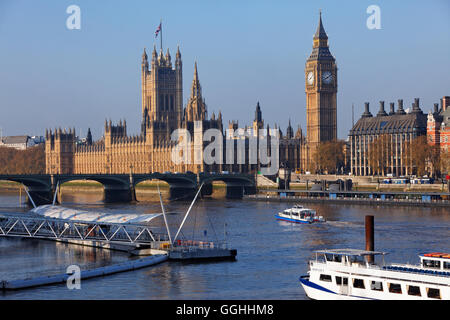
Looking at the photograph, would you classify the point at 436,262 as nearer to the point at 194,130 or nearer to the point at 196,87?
the point at 194,130

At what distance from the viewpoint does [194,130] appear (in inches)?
5187

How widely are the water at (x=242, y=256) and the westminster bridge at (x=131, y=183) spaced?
86.3 feet

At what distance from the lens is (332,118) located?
5231 inches

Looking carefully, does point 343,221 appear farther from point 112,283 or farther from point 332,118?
point 332,118

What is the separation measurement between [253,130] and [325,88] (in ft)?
45.0

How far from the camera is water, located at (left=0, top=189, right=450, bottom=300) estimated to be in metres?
33.5

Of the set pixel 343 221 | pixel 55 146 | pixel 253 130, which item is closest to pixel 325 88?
pixel 253 130

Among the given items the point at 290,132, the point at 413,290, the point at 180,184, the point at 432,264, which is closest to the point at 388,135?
the point at 180,184

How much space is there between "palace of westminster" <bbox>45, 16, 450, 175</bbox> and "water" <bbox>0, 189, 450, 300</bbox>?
44.0 m

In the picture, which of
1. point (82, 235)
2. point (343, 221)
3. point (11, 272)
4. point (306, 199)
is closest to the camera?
point (11, 272)

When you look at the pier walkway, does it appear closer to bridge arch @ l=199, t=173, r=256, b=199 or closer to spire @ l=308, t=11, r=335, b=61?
bridge arch @ l=199, t=173, r=256, b=199

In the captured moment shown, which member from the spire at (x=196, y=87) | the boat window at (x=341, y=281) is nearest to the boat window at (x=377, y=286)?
the boat window at (x=341, y=281)

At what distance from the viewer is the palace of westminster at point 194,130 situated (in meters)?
120

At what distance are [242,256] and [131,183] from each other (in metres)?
57.0
